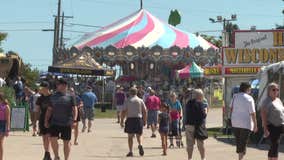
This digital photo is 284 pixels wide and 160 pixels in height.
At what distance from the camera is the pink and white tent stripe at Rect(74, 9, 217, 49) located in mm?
46750

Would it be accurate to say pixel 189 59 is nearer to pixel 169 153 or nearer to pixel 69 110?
pixel 169 153

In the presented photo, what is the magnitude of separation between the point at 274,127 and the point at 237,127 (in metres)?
0.88

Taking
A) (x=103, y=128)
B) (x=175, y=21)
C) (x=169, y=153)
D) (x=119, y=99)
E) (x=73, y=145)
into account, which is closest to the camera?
(x=169, y=153)

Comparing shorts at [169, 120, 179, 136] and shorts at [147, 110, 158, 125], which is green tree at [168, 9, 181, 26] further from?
shorts at [169, 120, 179, 136]

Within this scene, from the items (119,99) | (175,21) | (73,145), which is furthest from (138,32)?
(73,145)

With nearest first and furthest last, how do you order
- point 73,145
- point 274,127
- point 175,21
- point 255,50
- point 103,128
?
point 274,127
point 73,145
point 255,50
point 103,128
point 175,21

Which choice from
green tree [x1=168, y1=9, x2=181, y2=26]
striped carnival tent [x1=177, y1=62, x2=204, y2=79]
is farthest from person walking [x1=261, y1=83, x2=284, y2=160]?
green tree [x1=168, y1=9, x2=181, y2=26]

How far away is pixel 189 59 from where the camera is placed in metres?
45.7

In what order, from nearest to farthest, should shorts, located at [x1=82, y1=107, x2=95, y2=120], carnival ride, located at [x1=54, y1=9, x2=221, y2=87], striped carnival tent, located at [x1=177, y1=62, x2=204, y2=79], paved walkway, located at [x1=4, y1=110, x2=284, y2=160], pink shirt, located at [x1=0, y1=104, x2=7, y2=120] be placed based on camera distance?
pink shirt, located at [x1=0, y1=104, x2=7, y2=120] → paved walkway, located at [x1=4, y1=110, x2=284, y2=160] → shorts, located at [x1=82, y1=107, x2=95, y2=120] → striped carnival tent, located at [x1=177, y1=62, x2=204, y2=79] → carnival ride, located at [x1=54, y1=9, x2=221, y2=87]

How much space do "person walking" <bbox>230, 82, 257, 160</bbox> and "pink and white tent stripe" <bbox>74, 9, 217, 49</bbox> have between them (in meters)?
32.9

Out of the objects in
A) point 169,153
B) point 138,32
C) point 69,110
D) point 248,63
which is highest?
point 138,32

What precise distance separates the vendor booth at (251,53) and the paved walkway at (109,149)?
4.37 meters

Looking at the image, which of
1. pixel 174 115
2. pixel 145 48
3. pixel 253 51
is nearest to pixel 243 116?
pixel 174 115

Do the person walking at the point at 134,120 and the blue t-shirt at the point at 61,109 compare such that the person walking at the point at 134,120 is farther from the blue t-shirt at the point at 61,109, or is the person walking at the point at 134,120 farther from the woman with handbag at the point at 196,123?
the blue t-shirt at the point at 61,109
